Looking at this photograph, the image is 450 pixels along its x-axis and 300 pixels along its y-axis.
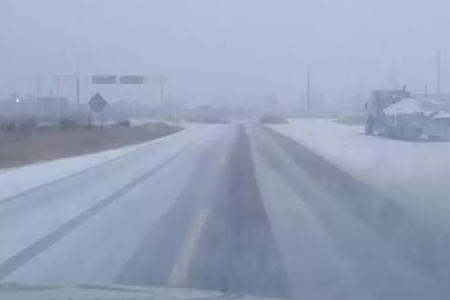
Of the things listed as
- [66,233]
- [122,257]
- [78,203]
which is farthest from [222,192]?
[122,257]

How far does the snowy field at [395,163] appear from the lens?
65.9 ft

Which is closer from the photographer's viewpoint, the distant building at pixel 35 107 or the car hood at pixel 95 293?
the car hood at pixel 95 293

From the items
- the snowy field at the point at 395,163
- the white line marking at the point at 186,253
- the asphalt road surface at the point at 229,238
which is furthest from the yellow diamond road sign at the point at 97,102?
the white line marking at the point at 186,253

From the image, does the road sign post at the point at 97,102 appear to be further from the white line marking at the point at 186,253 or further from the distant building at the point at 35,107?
the white line marking at the point at 186,253

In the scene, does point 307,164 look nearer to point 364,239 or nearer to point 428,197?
point 428,197

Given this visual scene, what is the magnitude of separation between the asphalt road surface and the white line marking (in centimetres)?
1

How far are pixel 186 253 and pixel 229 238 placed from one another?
1.71 meters

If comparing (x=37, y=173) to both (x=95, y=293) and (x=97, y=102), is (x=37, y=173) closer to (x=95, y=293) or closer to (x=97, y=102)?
(x=97, y=102)

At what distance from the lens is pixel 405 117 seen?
48812 mm

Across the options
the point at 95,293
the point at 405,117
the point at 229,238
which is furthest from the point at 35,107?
the point at 95,293

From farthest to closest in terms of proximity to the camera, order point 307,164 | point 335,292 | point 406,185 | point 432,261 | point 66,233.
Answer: point 307,164 → point 406,185 → point 66,233 → point 432,261 → point 335,292

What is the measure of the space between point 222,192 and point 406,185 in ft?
15.5

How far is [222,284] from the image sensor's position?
34.3 feet

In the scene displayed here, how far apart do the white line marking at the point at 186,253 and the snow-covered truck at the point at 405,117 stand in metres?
31.4
